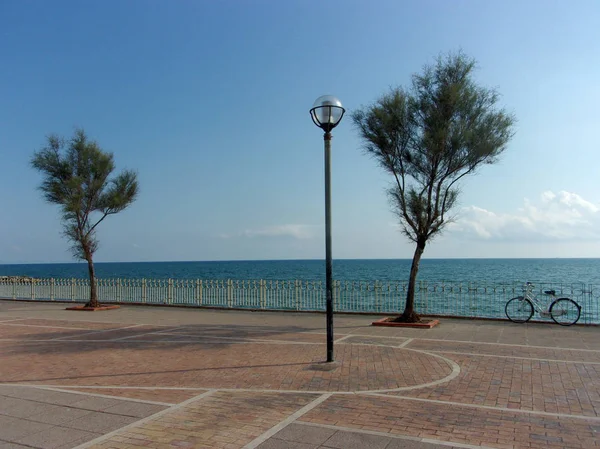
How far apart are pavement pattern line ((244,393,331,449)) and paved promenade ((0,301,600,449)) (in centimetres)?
1

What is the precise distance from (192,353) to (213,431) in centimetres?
501

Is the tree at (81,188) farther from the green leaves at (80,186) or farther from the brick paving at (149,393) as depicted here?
the brick paving at (149,393)

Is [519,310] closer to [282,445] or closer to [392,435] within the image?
[392,435]

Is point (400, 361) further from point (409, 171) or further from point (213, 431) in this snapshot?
point (409, 171)

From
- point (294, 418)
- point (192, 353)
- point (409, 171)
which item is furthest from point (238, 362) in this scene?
point (409, 171)

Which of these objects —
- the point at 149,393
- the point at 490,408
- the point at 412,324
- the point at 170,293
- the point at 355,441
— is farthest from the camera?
the point at 170,293

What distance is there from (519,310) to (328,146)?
8.58m

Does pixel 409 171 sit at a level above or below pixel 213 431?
above

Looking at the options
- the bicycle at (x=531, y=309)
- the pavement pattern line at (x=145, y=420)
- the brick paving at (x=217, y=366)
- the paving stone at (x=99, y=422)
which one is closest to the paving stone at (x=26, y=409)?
the paving stone at (x=99, y=422)

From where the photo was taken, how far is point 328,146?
→ 366 inches

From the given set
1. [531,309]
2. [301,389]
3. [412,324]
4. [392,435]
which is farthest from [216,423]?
[531,309]

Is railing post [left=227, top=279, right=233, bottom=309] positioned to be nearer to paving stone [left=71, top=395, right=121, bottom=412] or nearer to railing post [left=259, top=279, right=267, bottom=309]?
railing post [left=259, top=279, right=267, bottom=309]

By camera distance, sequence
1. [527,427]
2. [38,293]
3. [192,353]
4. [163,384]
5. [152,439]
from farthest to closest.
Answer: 1. [38,293]
2. [192,353]
3. [163,384]
4. [527,427]
5. [152,439]

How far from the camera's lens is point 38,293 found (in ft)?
81.3
